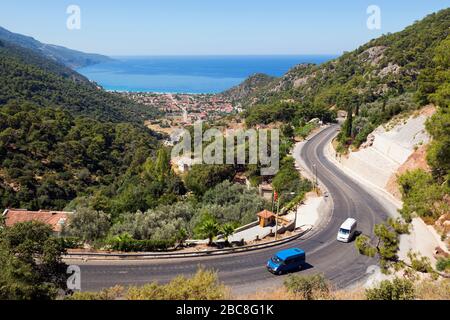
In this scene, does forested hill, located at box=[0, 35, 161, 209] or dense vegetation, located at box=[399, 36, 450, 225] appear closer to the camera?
dense vegetation, located at box=[399, 36, 450, 225]

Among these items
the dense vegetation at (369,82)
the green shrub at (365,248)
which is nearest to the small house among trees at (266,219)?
the green shrub at (365,248)

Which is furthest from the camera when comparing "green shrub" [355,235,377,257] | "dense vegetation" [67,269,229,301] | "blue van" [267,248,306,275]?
"blue van" [267,248,306,275]

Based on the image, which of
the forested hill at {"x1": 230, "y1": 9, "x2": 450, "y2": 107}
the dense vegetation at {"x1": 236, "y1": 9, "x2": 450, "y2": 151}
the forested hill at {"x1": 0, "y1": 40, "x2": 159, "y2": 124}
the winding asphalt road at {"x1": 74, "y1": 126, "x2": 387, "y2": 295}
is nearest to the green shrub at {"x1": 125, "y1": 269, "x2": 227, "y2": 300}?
the winding asphalt road at {"x1": 74, "y1": 126, "x2": 387, "y2": 295}

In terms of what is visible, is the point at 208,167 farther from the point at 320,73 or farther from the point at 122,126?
the point at 320,73

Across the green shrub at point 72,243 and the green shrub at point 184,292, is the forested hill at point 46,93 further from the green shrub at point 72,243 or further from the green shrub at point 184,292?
the green shrub at point 184,292

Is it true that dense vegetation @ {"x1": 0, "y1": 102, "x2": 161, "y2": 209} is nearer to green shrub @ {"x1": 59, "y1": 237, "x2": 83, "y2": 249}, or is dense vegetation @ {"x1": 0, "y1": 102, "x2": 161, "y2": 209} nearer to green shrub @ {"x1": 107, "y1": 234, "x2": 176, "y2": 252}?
green shrub @ {"x1": 59, "y1": 237, "x2": 83, "y2": 249}
